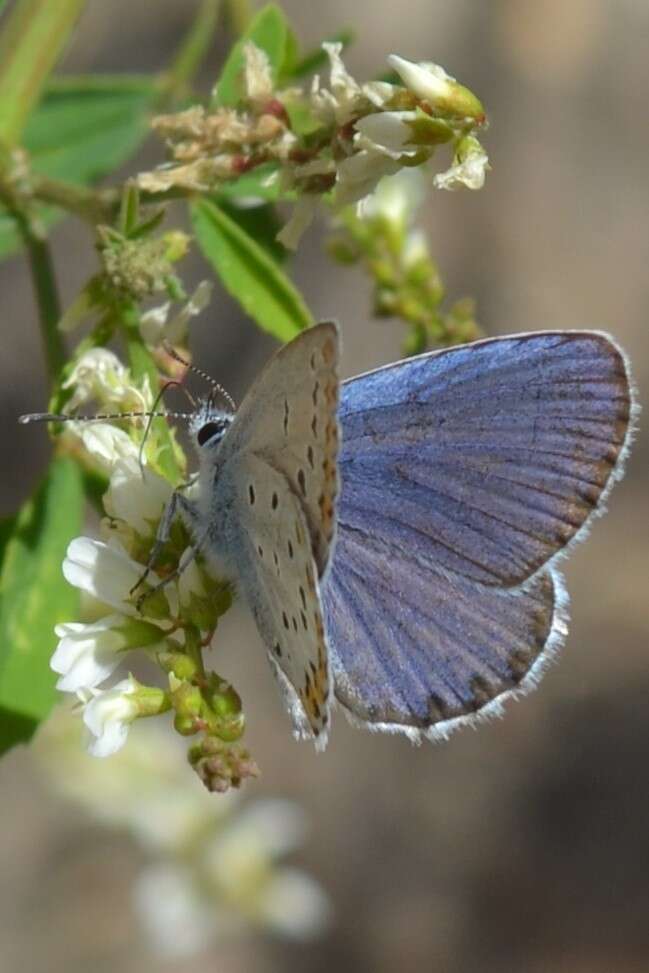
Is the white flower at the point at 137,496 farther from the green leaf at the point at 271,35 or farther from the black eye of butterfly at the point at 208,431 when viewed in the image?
the green leaf at the point at 271,35

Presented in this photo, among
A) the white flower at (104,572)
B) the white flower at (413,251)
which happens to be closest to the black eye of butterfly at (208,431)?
the white flower at (104,572)

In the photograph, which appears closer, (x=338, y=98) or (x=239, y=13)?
(x=338, y=98)

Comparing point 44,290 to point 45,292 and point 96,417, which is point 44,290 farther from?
point 96,417

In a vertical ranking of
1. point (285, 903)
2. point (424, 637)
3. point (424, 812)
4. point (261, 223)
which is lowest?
point (424, 812)

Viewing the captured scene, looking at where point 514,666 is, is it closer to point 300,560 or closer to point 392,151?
point 300,560

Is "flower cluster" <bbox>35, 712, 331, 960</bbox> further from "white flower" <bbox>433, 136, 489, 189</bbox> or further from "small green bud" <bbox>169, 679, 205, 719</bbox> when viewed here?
"white flower" <bbox>433, 136, 489, 189</bbox>

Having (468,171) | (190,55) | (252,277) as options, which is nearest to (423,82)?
(468,171)

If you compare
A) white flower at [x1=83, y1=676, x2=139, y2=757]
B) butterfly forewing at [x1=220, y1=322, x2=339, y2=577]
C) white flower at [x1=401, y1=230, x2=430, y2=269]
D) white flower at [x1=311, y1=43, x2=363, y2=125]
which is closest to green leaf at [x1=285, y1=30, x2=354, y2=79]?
white flower at [x1=401, y1=230, x2=430, y2=269]
